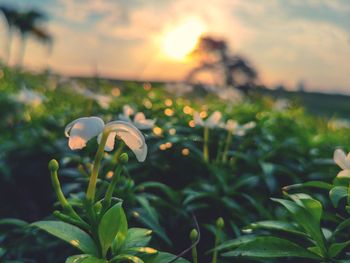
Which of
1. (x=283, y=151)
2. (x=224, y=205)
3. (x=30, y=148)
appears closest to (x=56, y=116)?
(x=30, y=148)

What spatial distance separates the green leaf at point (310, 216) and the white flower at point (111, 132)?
318mm

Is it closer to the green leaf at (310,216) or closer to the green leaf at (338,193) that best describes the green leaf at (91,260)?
the green leaf at (310,216)

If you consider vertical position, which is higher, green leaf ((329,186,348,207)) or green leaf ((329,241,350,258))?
green leaf ((329,186,348,207))

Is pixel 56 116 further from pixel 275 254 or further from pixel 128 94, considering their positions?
pixel 275 254

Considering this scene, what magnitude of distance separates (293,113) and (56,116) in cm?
135

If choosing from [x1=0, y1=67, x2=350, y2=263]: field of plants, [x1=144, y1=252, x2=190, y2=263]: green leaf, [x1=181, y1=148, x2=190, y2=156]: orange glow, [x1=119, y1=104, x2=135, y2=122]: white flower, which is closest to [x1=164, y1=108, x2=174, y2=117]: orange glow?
[x1=0, y1=67, x2=350, y2=263]: field of plants

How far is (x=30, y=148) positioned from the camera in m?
2.85

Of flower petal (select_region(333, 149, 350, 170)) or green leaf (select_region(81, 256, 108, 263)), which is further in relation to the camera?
flower petal (select_region(333, 149, 350, 170))

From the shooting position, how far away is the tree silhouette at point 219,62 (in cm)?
567

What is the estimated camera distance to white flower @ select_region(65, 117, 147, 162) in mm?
1139

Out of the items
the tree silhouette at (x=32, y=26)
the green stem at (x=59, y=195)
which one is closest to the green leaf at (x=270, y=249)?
the green stem at (x=59, y=195)

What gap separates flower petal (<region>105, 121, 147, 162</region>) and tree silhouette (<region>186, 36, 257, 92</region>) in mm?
4385

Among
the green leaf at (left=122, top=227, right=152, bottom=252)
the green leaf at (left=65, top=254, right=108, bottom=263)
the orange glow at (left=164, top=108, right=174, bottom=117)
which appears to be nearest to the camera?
the green leaf at (left=65, top=254, right=108, bottom=263)

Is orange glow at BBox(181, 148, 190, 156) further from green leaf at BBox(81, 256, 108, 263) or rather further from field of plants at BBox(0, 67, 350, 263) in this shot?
green leaf at BBox(81, 256, 108, 263)
